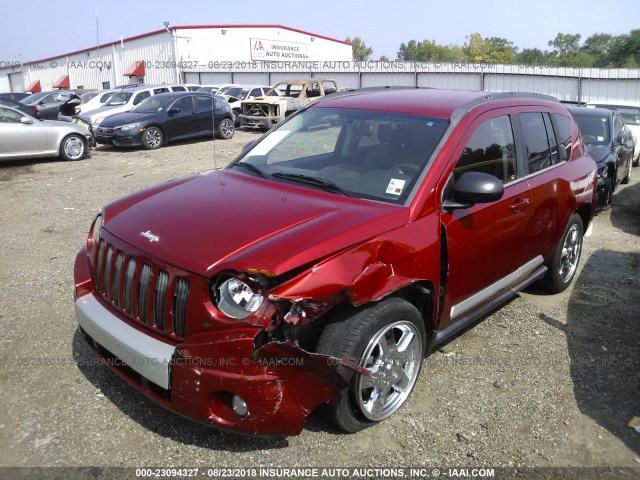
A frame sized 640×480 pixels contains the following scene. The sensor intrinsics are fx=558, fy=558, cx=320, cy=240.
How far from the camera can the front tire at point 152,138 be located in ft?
50.2

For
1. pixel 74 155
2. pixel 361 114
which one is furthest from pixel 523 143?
pixel 74 155

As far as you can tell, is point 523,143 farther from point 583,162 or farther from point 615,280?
point 615,280

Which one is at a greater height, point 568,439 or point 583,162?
point 583,162

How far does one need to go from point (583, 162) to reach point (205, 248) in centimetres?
402

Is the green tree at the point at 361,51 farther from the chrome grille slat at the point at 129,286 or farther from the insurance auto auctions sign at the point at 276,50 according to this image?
the chrome grille slat at the point at 129,286

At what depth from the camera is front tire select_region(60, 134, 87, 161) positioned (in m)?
13.4

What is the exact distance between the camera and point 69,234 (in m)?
7.27

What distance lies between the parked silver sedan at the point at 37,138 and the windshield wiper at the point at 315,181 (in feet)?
35.0

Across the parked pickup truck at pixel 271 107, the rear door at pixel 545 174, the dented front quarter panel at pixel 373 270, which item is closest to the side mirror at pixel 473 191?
the dented front quarter panel at pixel 373 270

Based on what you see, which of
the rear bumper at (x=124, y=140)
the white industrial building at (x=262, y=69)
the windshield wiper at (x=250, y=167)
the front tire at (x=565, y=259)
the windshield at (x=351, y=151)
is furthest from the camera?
the white industrial building at (x=262, y=69)

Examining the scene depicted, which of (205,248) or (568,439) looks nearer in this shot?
(205,248)

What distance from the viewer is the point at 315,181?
12.2 ft

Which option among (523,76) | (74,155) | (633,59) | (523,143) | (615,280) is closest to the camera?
(523,143)

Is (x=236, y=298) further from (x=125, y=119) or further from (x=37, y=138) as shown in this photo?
(x=125, y=119)
